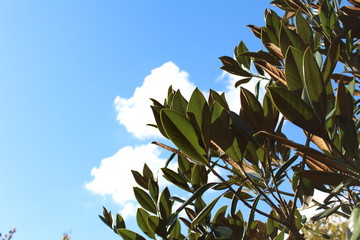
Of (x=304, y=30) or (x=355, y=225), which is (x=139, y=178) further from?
(x=355, y=225)

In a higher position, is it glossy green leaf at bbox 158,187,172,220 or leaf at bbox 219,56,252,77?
leaf at bbox 219,56,252,77

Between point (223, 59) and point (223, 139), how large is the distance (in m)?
1.21

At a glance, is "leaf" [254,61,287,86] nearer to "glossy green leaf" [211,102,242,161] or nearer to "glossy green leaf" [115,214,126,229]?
"glossy green leaf" [211,102,242,161]

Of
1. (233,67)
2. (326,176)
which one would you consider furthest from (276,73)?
(233,67)

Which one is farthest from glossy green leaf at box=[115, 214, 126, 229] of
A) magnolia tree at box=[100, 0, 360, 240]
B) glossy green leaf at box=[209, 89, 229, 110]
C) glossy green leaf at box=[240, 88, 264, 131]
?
glossy green leaf at box=[240, 88, 264, 131]

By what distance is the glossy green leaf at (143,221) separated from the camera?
1.84 metres

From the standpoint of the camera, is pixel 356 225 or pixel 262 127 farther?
pixel 262 127

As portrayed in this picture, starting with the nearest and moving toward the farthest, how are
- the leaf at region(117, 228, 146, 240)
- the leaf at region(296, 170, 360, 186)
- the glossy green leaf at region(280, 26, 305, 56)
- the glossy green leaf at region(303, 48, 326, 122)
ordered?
the glossy green leaf at region(303, 48, 326, 122)
the leaf at region(296, 170, 360, 186)
the glossy green leaf at region(280, 26, 305, 56)
the leaf at region(117, 228, 146, 240)

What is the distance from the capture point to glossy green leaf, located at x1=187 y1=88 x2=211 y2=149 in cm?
123

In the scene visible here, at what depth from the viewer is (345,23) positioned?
6.38ft

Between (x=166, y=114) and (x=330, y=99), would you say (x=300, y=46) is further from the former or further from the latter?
(x=166, y=114)

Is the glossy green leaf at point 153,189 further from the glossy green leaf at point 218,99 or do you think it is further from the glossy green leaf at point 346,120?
the glossy green leaf at point 346,120

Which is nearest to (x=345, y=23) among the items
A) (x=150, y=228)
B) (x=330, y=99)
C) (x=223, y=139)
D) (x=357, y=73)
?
(x=357, y=73)

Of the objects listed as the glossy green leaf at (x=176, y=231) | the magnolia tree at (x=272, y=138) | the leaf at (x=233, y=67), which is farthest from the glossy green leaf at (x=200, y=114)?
the leaf at (x=233, y=67)
